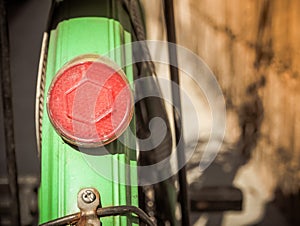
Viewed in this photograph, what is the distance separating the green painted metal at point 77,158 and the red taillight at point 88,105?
0.16 feet

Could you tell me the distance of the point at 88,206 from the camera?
0.93 metres

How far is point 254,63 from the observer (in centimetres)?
213

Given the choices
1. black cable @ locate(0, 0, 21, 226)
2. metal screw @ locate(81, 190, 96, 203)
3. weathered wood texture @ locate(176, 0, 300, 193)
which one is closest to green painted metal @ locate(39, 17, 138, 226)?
metal screw @ locate(81, 190, 96, 203)

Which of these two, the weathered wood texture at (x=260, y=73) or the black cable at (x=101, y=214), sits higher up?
the weathered wood texture at (x=260, y=73)

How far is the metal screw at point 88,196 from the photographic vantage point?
94 centimetres

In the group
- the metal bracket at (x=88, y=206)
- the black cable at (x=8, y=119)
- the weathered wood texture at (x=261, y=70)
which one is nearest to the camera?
the metal bracket at (x=88, y=206)

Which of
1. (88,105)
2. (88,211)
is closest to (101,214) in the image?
(88,211)

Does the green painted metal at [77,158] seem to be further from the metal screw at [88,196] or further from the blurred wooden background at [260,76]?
the blurred wooden background at [260,76]

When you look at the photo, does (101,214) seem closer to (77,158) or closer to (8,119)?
(77,158)

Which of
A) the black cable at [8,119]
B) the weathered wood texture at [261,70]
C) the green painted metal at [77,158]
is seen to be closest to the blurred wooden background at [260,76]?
the weathered wood texture at [261,70]

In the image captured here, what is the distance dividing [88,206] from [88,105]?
18 centimetres

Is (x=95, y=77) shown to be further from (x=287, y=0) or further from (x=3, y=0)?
(x=287, y=0)

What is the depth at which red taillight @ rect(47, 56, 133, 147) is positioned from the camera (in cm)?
94

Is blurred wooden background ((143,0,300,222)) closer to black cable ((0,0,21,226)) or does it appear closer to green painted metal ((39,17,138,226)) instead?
black cable ((0,0,21,226))
